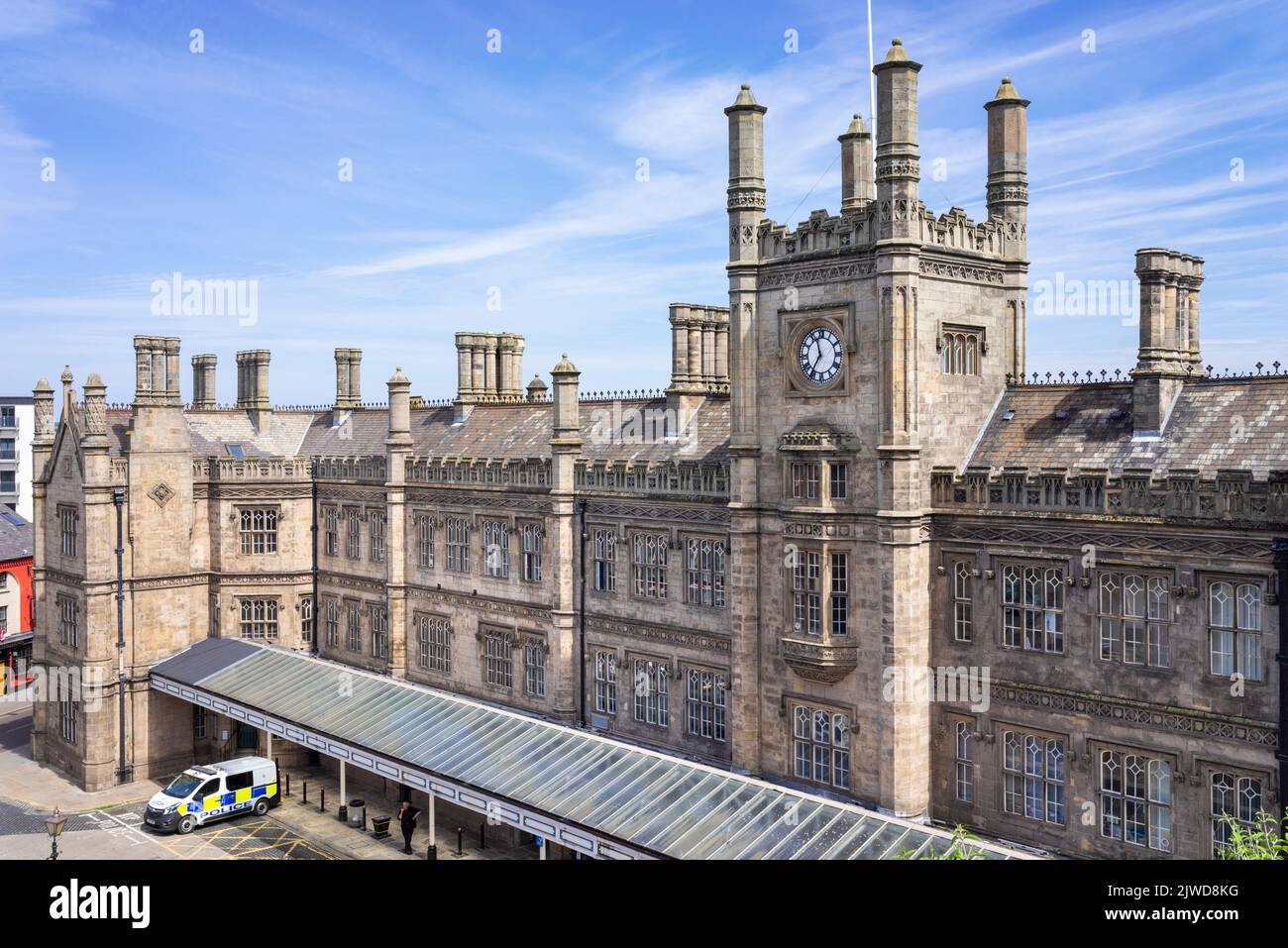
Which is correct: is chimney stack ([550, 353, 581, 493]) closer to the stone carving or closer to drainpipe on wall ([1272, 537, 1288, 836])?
the stone carving

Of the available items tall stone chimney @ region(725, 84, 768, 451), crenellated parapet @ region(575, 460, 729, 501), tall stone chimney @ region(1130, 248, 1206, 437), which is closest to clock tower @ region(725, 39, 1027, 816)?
tall stone chimney @ region(725, 84, 768, 451)

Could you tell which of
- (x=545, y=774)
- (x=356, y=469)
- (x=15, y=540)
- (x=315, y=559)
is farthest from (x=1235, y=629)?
(x=15, y=540)

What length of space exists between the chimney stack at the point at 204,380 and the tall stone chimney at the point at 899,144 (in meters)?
42.3

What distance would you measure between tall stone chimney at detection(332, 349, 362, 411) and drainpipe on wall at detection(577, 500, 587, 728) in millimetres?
22253

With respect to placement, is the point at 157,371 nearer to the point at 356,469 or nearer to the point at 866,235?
the point at 356,469

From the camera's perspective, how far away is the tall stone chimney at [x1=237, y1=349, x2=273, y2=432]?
57.0 m

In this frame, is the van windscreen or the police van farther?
the van windscreen

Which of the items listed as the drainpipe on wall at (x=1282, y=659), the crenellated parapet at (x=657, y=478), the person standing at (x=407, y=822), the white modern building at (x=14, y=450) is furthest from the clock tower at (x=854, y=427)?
the white modern building at (x=14, y=450)

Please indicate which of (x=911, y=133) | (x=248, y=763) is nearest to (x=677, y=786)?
(x=911, y=133)

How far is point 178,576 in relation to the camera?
4922cm

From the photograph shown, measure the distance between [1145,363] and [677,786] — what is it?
52.2 ft

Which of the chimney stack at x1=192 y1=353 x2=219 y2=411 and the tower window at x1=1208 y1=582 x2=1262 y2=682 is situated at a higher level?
the chimney stack at x1=192 y1=353 x2=219 y2=411

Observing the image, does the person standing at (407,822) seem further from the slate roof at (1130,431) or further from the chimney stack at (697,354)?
the slate roof at (1130,431)

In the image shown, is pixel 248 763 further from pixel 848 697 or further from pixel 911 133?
pixel 911 133
